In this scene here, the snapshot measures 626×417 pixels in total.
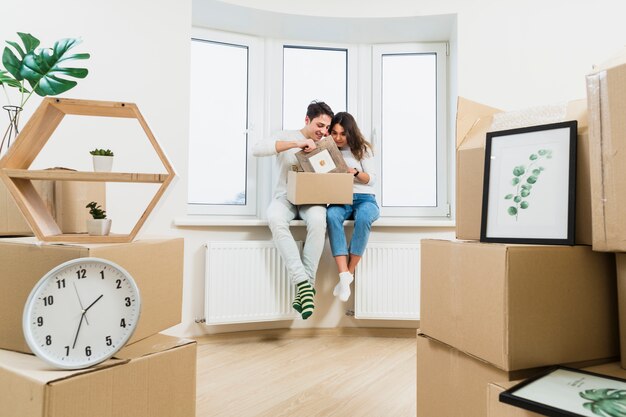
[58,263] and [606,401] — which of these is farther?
[58,263]

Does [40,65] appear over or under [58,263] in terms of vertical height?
over

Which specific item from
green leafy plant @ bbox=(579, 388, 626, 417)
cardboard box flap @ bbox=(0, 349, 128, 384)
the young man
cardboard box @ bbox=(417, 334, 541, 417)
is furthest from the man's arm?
green leafy plant @ bbox=(579, 388, 626, 417)

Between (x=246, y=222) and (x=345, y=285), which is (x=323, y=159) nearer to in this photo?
(x=246, y=222)

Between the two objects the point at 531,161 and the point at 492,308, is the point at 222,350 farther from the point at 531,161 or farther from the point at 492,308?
the point at 531,161

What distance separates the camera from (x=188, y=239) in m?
2.23

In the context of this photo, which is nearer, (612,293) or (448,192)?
(612,293)

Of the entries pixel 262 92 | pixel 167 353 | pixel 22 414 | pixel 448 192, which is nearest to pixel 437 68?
pixel 448 192

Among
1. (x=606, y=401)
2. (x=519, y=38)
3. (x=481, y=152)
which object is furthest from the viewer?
(x=519, y=38)

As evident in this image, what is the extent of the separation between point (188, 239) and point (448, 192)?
1.65m

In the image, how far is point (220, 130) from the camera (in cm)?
254

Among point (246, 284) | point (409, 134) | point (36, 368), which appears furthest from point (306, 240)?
point (36, 368)

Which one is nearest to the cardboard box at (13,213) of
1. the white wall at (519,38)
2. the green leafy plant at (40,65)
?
the green leafy plant at (40,65)

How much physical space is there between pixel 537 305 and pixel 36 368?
106 cm

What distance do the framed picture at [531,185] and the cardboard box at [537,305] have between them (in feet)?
0.25
